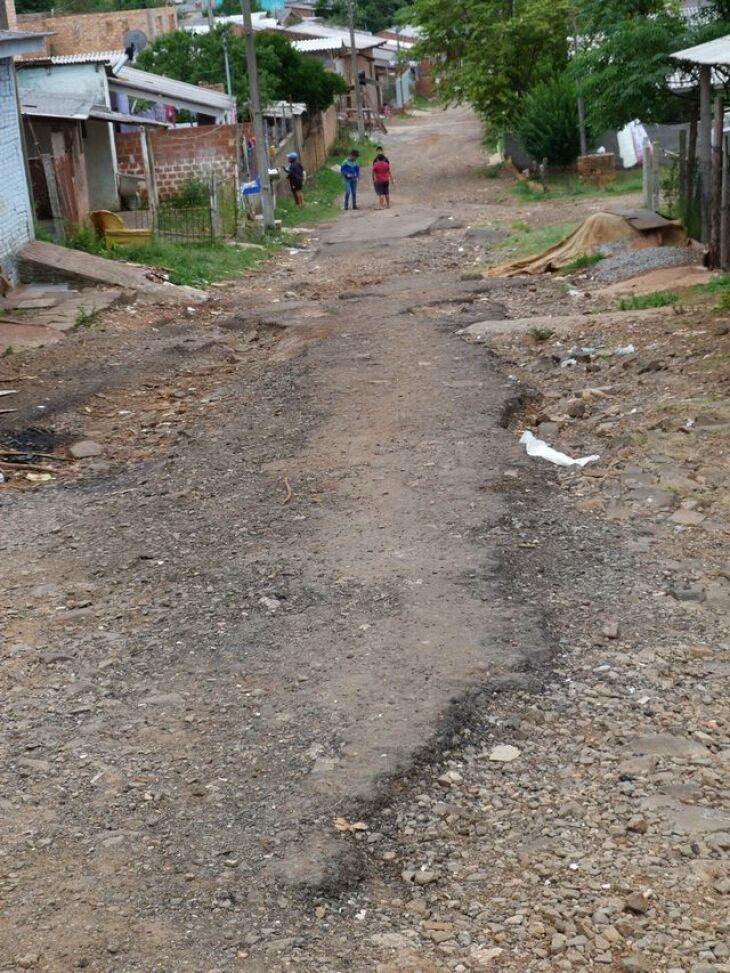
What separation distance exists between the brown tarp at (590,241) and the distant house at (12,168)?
628 centimetres

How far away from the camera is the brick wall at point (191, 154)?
2583 cm

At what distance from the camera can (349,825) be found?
4.20 m

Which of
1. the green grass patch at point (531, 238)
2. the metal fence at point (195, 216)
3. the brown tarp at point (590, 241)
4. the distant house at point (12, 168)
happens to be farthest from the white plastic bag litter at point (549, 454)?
the metal fence at point (195, 216)

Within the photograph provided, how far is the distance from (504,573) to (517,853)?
7.68 feet

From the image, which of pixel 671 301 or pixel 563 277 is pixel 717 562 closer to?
pixel 671 301

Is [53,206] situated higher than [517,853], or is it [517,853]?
[53,206]

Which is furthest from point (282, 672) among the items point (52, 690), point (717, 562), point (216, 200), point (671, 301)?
point (216, 200)

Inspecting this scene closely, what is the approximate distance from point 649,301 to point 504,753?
360 inches

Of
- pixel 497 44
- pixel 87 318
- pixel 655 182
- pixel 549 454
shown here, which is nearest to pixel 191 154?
pixel 655 182

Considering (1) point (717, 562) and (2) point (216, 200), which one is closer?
(1) point (717, 562)

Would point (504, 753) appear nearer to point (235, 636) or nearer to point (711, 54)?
point (235, 636)

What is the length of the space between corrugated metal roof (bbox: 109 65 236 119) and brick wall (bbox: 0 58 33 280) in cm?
826

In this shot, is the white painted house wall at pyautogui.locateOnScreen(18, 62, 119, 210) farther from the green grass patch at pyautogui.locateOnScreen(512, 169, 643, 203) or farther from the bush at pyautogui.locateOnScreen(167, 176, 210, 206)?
the green grass patch at pyautogui.locateOnScreen(512, 169, 643, 203)

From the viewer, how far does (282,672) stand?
5379 millimetres
